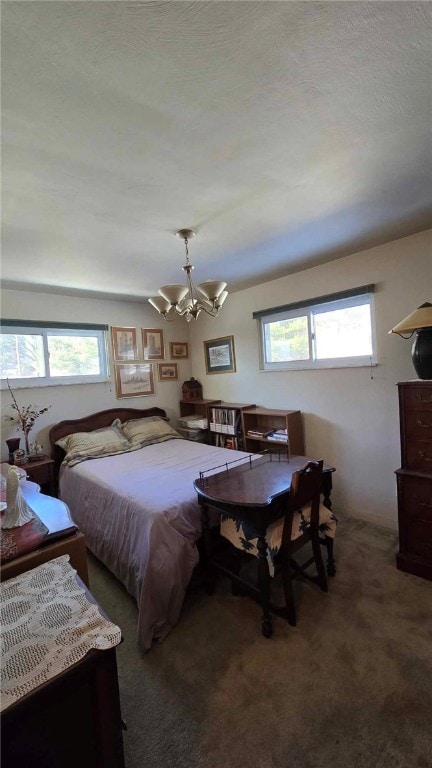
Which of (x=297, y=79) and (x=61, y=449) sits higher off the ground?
(x=297, y=79)

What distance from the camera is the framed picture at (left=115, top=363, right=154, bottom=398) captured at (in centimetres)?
385

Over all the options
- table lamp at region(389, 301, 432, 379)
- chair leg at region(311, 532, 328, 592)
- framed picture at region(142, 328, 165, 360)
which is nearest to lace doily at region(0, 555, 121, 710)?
chair leg at region(311, 532, 328, 592)

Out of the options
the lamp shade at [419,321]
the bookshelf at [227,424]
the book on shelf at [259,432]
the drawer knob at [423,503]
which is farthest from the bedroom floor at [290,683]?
the bookshelf at [227,424]

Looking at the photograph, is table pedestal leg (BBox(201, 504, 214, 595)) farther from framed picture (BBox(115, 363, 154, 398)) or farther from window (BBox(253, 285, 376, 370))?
framed picture (BBox(115, 363, 154, 398))

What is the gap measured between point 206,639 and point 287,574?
55cm

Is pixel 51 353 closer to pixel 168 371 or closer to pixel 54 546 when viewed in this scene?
pixel 168 371

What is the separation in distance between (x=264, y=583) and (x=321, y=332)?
2267mm

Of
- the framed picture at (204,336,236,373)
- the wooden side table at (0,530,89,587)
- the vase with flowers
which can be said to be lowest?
the wooden side table at (0,530,89,587)

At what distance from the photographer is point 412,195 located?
1.83 m

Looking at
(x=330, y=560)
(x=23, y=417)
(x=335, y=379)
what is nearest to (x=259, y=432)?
(x=335, y=379)

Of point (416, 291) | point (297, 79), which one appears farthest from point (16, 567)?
point (416, 291)

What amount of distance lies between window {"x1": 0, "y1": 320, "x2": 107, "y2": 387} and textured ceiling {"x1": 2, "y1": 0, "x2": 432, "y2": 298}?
3.87ft

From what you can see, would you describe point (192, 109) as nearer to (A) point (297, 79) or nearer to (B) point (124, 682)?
(A) point (297, 79)

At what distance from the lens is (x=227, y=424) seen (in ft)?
12.1
